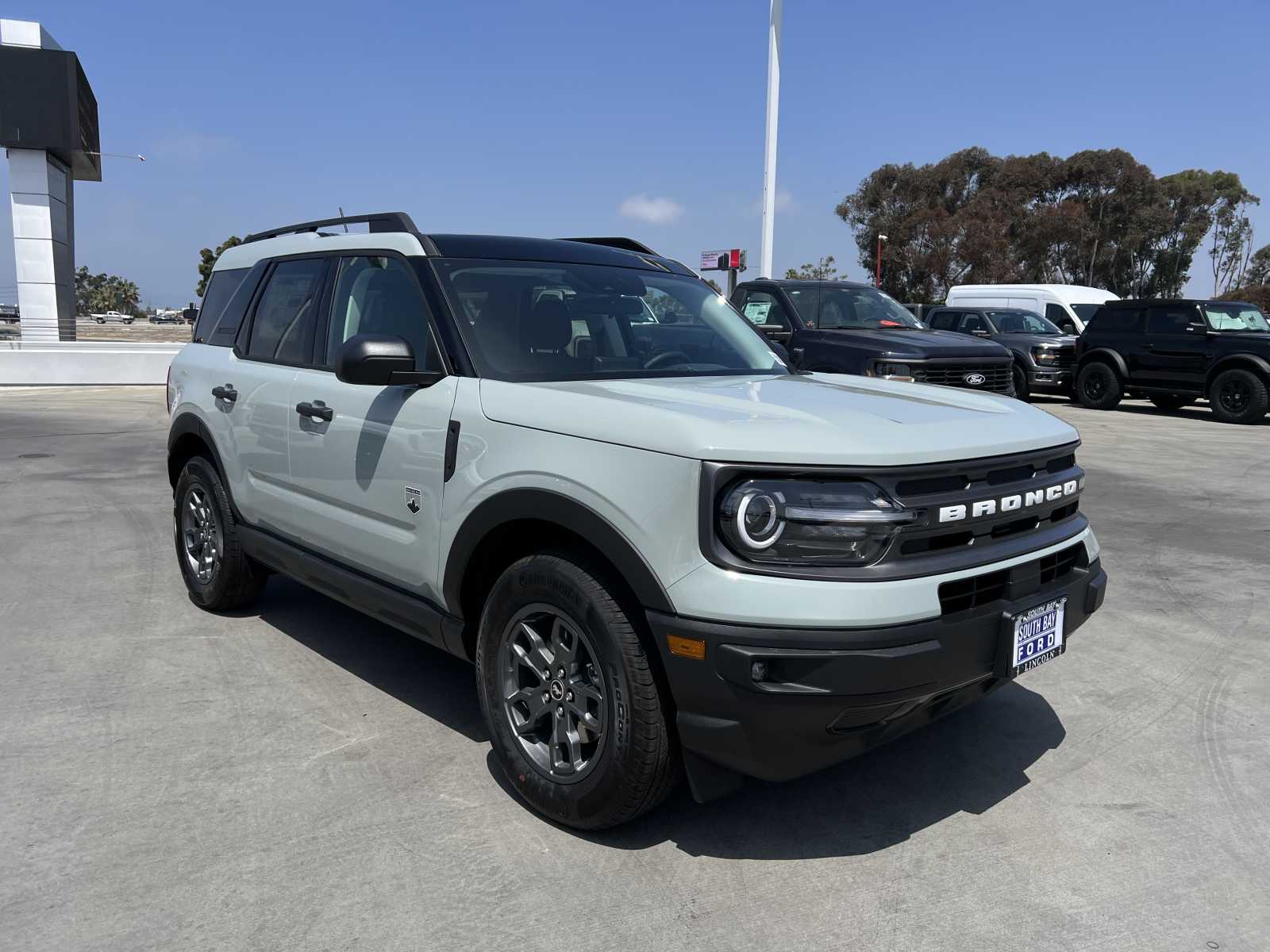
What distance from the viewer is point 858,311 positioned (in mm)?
10938

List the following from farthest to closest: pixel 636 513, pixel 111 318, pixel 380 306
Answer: pixel 111 318 < pixel 380 306 < pixel 636 513

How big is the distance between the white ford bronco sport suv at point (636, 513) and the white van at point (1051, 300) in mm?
18326

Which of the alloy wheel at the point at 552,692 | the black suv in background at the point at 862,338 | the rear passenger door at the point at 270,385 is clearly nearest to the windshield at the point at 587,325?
the alloy wheel at the point at 552,692

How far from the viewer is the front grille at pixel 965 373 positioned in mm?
9555

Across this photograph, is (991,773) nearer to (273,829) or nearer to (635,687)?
(635,687)

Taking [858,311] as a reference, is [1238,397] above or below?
below

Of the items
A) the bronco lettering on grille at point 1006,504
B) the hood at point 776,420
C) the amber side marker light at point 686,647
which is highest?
the hood at point 776,420

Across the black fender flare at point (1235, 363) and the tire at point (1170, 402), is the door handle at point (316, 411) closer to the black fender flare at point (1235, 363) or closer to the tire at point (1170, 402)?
the black fender flare at point (1235, 363)

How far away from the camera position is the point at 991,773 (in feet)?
11.3

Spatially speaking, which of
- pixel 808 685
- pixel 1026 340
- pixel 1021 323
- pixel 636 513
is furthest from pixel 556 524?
pixel 1021 323

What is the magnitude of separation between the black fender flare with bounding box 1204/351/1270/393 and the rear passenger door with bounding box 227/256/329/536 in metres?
15.7

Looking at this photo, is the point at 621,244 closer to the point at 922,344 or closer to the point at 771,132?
the point at 922,344

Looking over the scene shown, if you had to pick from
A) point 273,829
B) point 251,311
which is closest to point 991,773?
point 273,829

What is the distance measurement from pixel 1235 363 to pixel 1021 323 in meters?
4.30
